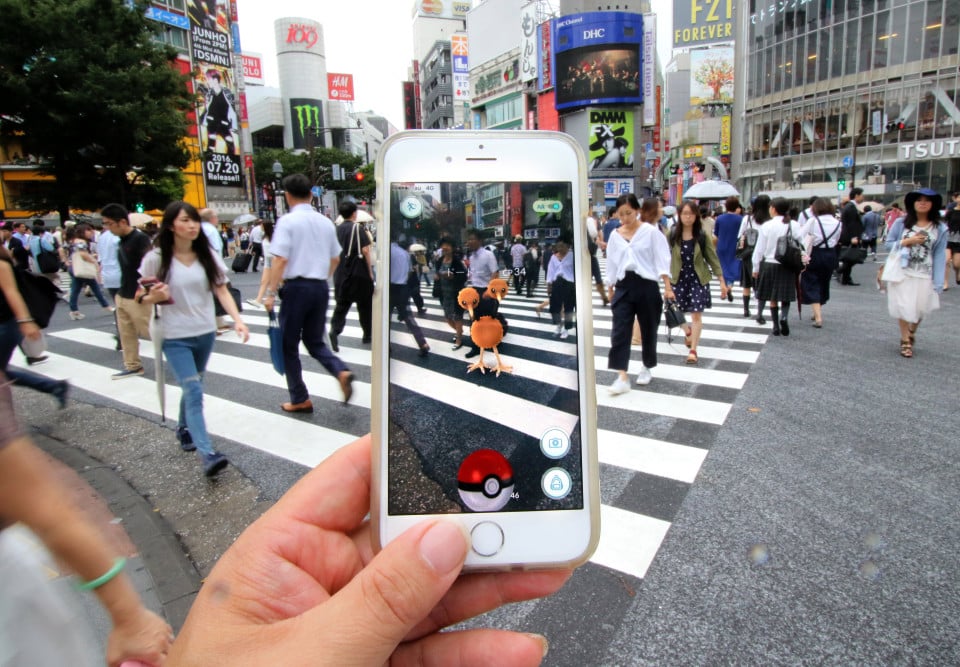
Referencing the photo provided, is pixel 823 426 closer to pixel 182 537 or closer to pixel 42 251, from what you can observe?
pixel 182 537

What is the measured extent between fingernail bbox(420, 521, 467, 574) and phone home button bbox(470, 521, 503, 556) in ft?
0.53

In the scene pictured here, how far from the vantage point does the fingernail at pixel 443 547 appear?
1.09 m

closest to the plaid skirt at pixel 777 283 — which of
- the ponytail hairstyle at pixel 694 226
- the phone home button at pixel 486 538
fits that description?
the ponytail hairstyle at pixel 694 226

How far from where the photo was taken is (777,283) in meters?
7.79

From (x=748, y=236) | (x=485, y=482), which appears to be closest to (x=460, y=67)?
(x=748, y=236)

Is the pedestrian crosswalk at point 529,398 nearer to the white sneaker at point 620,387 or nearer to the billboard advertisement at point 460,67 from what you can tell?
the white sneaker at point 620,387

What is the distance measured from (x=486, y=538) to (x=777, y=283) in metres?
7.77

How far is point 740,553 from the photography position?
283 centimetres

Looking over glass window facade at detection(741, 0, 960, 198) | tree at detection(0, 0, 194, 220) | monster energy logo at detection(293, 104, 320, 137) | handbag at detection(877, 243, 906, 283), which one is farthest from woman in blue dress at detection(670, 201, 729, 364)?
monster energy logo at detection(293, 104, 320, 137)

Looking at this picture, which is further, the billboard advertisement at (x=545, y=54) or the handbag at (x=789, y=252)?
the billboard advertisement at (x=545, y=54)

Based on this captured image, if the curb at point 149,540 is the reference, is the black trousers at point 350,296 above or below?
above

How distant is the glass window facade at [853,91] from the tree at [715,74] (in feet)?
5.44

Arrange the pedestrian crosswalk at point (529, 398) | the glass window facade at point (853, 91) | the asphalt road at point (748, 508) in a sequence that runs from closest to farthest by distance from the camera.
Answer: the pedestrian crosswalk at point (529, 398) < the asphalt road at point (748, 508) < the glass window facade at point (853, 91)

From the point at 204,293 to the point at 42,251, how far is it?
41.6 ft
